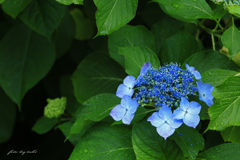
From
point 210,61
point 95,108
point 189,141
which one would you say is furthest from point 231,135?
point 95,108

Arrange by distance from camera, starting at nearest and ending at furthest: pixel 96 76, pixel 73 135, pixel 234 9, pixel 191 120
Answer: pixel 191 120
pixel 234 9
pixel 73 135
pixel 96 76

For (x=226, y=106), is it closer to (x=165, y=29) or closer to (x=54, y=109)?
(x=165, y=29)

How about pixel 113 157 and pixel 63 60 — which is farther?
pixel 63 60

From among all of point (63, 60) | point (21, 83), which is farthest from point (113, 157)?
point (63, 60)

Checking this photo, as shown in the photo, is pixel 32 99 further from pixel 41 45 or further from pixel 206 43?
pixel 206 43

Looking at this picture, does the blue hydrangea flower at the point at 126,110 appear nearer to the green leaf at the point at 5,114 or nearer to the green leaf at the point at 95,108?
the green leaf at the point at 95,108

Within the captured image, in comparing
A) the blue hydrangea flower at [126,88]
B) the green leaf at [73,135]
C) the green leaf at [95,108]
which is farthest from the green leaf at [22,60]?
the blue hydrangea flower at [126,88]
